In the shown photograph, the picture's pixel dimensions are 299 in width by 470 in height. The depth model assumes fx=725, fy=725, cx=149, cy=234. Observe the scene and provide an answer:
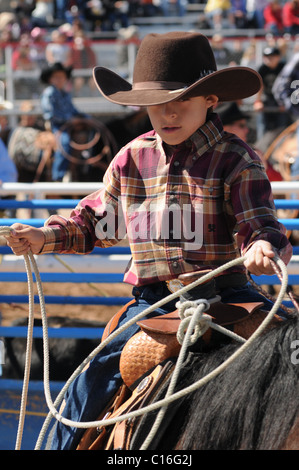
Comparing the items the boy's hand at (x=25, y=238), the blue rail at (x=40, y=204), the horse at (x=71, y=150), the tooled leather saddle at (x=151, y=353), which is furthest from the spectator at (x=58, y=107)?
the tooled leather saddle at (x=151, y=353)

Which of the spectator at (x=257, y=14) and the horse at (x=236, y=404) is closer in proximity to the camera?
the horse at (x=236, y=404)

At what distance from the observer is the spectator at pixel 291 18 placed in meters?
12.9

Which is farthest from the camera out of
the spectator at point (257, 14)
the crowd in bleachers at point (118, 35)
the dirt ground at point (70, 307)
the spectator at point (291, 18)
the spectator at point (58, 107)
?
the spectator at point (257, 14)

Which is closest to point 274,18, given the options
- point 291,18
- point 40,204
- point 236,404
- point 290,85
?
point 291,18

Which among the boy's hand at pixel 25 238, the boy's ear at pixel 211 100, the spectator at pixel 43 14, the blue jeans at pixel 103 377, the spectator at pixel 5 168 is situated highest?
the spectator at pixel 43 14

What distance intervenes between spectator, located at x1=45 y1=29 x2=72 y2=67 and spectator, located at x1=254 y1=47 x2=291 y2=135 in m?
3.30

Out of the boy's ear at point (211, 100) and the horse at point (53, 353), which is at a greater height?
the boy's ear at point (211, 100)

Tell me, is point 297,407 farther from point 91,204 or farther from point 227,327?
point 91,204

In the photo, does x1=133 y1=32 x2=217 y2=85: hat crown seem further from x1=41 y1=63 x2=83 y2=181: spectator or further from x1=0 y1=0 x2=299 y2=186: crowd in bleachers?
x1=0 y1=0 x2=299 y2=186: crowd in bleachers

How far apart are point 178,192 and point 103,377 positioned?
1.82ft

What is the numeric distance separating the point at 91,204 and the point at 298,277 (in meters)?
1.37

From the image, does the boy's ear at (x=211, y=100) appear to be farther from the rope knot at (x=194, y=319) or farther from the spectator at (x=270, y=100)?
the spectator at (x=270, y=100)

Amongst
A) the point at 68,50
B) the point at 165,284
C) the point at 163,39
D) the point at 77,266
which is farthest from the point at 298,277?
the point at 68,50

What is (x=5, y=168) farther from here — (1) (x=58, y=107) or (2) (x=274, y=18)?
(2) (x=274, y=18)
